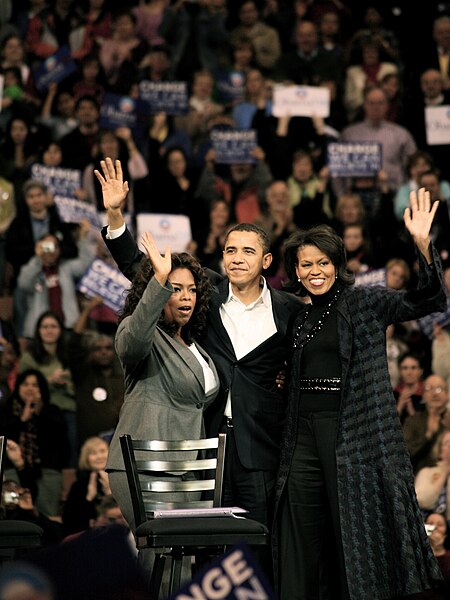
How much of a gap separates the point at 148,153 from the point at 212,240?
100 centimetres

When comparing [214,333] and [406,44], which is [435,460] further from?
[406,44]

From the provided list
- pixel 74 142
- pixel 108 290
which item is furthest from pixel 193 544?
pixel 74 142

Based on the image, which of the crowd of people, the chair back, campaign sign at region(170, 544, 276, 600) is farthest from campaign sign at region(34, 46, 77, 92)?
campaign sign at region(170, 544, 276, 600)

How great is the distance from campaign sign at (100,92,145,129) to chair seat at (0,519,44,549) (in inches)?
192

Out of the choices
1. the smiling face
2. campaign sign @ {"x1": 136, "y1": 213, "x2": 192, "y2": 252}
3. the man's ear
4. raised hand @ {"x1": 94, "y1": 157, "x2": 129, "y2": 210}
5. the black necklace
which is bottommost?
→ the black necklace

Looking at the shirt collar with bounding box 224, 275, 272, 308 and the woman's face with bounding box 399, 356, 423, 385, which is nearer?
the shirt collar with bounding box 224, 275, 272, 308

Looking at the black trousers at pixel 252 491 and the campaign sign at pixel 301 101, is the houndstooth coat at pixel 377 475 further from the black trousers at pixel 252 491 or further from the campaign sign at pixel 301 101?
the campaign sign at pixel 301 101

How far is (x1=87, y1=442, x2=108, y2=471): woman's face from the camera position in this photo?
21.4 feet

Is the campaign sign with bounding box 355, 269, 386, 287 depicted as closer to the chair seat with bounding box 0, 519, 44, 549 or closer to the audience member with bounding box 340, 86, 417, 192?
the audience member with bounding box 340, 86, 417, 192

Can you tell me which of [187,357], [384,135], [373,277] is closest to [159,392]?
[187,357]

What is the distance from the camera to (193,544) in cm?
338

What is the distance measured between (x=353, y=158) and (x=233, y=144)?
33.6 inches

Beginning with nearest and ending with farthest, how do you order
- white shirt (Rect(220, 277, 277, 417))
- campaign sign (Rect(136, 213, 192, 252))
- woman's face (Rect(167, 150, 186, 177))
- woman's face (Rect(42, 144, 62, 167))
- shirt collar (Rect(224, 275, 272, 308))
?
white shirt (Rect(220, 277, 277, 417)), shirt collar (Rect(224, 275, 272, 308)), campaign sign (Rect(136, 213, 192, 252)), woman's face (Rect(42, 144, 62, 167)), woman's face (Rect(167, 150, 186, 177))

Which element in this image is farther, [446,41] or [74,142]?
[446,41]
